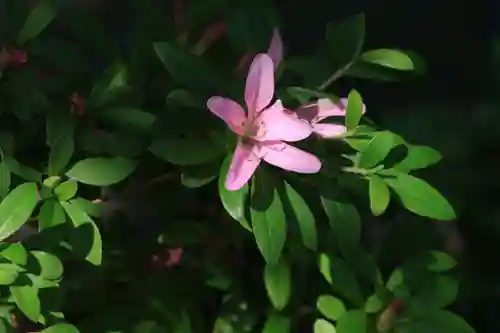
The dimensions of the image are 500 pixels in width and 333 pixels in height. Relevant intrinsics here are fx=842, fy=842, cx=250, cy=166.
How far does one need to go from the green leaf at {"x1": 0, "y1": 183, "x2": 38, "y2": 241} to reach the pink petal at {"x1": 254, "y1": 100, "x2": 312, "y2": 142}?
0.72ft

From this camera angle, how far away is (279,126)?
783 millimetres

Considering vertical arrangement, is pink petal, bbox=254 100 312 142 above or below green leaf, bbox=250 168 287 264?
above

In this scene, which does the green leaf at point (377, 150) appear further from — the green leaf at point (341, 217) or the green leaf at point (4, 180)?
the green leaf at point (4, 180)

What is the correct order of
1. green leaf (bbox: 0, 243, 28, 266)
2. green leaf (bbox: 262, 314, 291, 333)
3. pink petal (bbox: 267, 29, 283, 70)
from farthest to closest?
green leaf (bbox: 262, 314, 291, 333) < pink petal (bbox: 267, 29, 283, 70) < green leaf (bbox: 0, 243, 28, 266)

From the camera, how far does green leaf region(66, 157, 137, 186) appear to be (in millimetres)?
854

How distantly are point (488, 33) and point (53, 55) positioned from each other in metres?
1.03

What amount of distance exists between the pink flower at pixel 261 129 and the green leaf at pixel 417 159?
0.16 meters

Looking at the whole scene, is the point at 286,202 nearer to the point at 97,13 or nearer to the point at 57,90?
the point at 57,90

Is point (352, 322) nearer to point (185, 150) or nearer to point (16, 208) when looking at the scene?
point (185, 150)

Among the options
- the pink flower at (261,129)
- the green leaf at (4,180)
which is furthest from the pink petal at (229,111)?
the green leaf at (4,180)

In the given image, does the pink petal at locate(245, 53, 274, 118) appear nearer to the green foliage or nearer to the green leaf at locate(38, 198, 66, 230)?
the green foliage

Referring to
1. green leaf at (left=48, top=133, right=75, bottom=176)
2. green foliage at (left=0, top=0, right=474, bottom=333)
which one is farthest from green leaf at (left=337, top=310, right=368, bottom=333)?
green leaf at (left=48, top=133, right=75, bottom=176)

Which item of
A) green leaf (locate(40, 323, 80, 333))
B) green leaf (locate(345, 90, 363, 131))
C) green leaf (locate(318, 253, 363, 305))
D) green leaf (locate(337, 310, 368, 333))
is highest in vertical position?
green leaf (locate(345, 90, 363, 131))

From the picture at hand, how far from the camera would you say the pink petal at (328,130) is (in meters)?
0.85
